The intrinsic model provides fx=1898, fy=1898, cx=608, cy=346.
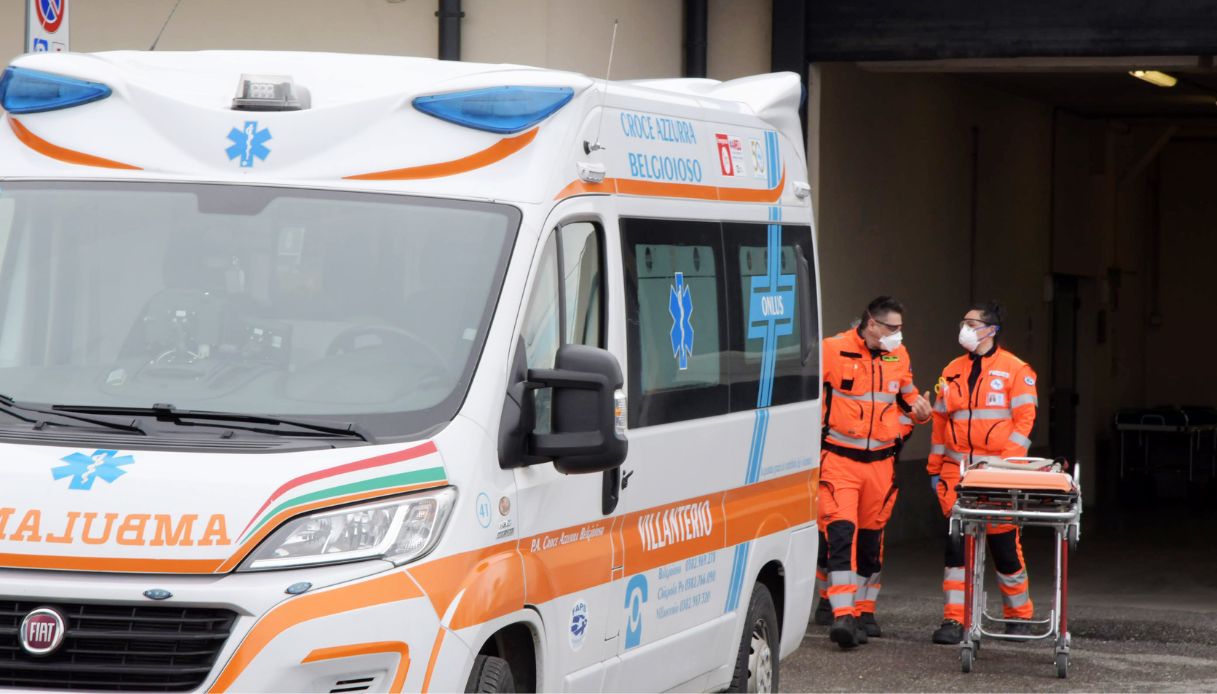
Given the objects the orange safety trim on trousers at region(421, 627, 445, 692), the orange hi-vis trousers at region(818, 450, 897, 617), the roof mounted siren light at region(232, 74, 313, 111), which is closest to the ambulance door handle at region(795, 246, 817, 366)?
the orange hi-vis trousers at region(818, 450, 897, 617)

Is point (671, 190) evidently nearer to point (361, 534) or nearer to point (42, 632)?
point (361, 534)

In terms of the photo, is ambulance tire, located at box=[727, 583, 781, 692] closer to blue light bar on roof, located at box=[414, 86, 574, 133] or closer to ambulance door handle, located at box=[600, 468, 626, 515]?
ambulance door handle, located at box=[600, 468, 626, 515]

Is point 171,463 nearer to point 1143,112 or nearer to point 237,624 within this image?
point 237,624

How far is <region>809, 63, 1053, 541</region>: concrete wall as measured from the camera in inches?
543

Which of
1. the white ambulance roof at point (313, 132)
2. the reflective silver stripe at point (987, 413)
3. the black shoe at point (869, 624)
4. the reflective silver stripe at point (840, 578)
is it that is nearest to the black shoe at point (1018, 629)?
the black shoe at point (869, 624)

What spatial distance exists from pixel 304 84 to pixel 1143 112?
1682 cm

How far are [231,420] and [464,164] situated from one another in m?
1.12

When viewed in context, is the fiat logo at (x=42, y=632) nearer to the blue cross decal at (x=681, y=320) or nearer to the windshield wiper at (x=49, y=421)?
the windshield wiper at (x=49, y=421)

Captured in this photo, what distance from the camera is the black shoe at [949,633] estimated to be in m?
11.0

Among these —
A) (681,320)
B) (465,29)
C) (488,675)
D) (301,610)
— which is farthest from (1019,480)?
(301,610)

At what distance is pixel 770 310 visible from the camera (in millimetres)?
7824

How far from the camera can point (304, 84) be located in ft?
19.3

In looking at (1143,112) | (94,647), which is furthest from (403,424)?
(1143,112)

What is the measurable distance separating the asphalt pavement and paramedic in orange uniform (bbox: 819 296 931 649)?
49cm
